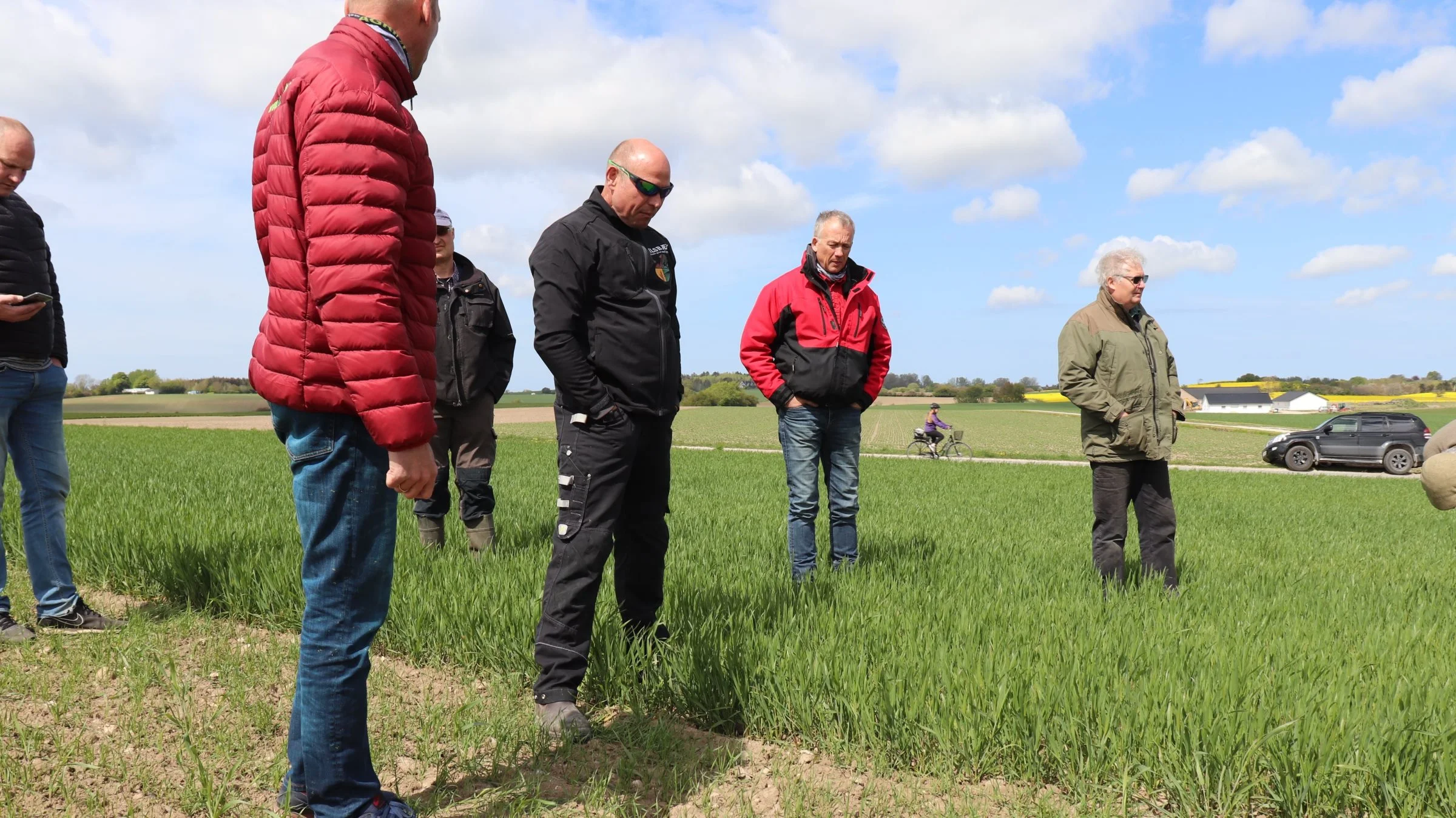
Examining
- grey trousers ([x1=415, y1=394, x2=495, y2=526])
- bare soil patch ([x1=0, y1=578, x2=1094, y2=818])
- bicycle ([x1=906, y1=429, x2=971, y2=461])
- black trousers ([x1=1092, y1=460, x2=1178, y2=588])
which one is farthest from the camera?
bicycle ([x1=906, y1=429, x2=971, y2=461])

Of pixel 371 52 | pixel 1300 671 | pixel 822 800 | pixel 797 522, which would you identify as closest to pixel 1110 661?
pixel 1300 671

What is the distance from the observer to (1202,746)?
2545mm

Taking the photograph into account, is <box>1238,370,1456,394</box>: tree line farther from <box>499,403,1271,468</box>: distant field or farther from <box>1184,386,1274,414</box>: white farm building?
<box>499,403,1271,468</box>: distant field

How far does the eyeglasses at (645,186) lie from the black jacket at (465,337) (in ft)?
8.30

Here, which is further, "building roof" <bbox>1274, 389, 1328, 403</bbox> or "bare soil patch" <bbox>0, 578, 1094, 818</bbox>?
"building roof" <bbox>1274, 389, 1328, 403</bbox>

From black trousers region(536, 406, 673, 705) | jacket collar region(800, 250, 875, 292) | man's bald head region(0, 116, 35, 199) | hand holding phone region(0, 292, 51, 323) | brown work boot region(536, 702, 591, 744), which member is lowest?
brown work boot region(536, 702, 591, 744)

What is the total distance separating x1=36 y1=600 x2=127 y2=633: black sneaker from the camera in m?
4.01

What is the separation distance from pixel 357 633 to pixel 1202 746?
240cm

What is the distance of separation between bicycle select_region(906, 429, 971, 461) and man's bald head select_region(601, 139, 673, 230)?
2059 centimetres

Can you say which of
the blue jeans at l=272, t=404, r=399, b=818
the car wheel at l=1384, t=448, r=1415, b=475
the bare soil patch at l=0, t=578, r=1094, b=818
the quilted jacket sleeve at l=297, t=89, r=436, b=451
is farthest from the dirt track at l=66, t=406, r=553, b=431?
the car wheel at l=1384, t=448, r=1415, b=475

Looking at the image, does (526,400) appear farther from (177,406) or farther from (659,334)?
(659,334)

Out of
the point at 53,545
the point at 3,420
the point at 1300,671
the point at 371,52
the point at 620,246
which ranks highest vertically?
the point at 371,52

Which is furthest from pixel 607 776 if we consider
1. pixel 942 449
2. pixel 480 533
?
pixel 942 449

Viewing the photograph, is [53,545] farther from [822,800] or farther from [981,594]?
[981,594]
